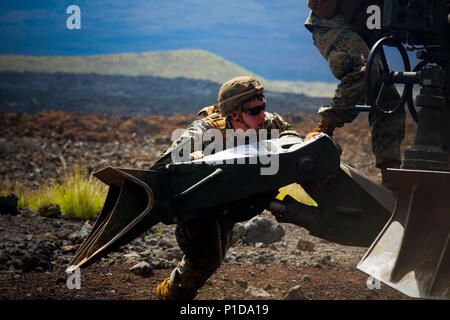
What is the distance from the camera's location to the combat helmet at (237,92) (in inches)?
151

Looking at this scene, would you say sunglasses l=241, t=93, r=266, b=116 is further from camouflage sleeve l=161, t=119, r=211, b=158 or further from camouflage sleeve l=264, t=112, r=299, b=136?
camouflage sleeve l=161, t=119, r=211, b=158

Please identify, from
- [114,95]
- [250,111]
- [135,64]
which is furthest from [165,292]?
[135,64]

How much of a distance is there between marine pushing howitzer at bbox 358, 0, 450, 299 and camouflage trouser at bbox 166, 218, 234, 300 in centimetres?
93

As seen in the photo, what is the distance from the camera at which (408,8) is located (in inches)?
152

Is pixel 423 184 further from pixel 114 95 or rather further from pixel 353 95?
pixel 114 95

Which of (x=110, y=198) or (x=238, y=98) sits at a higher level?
(x=238, y=98)

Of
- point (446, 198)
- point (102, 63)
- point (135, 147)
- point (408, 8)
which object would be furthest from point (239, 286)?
point (102, 63)

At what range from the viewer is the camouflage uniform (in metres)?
3.66

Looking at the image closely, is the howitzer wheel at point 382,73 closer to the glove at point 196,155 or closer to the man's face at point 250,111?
the man's face at point 250,111

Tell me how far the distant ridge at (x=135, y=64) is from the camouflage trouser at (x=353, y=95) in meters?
38.1

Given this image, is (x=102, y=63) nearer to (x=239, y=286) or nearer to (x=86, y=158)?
(x=86, y=158)

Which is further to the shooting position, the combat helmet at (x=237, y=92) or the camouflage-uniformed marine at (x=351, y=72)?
the camouflage-uniformed marine at (x=351, y=72)

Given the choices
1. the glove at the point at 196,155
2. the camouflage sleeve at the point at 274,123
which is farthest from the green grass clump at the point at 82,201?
the glove at the point at 196,155

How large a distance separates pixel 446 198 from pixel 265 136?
1.24m
